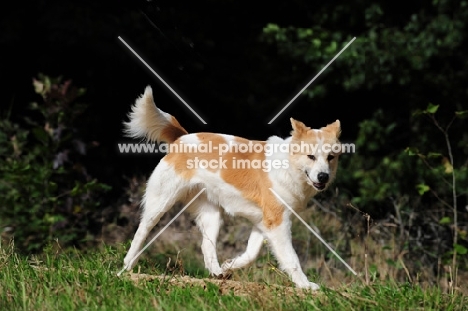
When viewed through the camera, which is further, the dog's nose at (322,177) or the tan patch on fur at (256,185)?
the tan patch on fur at (256,185)

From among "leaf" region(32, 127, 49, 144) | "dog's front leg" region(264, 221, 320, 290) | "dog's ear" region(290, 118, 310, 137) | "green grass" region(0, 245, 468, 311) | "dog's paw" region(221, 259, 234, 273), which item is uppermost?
"leaf" region(32, 127, 49, 144)

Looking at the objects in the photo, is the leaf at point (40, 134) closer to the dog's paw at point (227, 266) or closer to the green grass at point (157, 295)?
the green grass at point (157, 295)

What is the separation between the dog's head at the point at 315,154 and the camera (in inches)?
234

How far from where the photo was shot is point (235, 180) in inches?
252

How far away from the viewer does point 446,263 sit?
335 inches

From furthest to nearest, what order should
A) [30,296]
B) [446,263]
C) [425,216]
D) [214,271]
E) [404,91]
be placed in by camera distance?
[404,91], [425,216], [446,263], [214,271], [30,296]

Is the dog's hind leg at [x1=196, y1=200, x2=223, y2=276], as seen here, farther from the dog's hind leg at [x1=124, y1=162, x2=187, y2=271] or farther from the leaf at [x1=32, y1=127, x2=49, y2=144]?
the leaf at [x1=32, y1=127, x2=49, y2=144]

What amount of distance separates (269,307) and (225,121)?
730 cm

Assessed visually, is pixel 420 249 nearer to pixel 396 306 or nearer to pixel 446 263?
pixel 446 263

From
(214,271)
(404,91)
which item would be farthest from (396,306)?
(404,91)

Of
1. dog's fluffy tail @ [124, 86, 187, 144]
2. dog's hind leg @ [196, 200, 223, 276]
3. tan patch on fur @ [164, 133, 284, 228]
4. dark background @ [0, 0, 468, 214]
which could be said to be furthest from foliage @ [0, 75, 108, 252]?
tan patch on fur @ [164, 133, 284, 228]

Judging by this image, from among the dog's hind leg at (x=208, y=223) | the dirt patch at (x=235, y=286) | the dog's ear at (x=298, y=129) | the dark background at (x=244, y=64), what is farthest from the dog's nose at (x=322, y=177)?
the dark background at (x=244, y=64)

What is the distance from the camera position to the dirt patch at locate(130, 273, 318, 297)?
16.5 ft

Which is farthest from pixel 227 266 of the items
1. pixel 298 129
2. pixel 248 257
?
pixel 298 129
